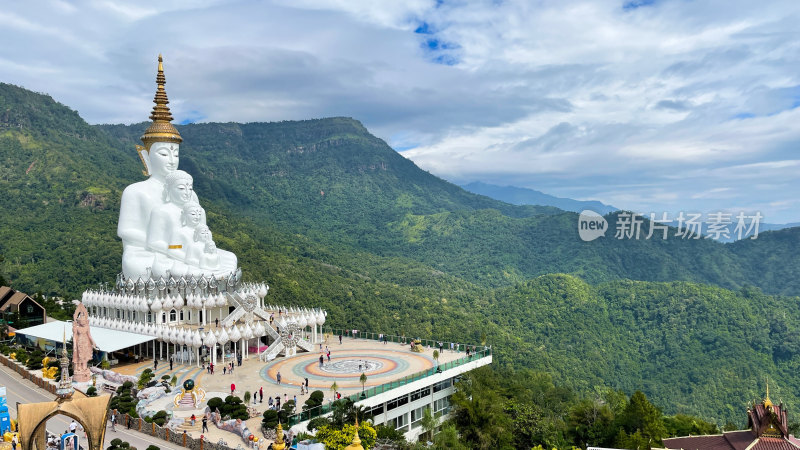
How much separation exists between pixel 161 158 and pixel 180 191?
3220 millimetres

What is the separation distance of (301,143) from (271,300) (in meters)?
124

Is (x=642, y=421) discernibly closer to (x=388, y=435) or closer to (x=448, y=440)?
(x=448, y=440)

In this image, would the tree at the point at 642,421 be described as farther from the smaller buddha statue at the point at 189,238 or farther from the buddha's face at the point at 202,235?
the buddha's face at the point at 202,235

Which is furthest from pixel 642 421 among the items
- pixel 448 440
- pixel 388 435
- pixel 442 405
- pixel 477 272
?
pixel 477 272

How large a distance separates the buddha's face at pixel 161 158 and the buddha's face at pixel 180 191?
6.46 ft

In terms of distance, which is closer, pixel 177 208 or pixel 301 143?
pixel 177 208

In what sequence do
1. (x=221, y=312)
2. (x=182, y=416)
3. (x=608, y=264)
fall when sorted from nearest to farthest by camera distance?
(x=182, y=416) → (x=221, y=312) → (x=608, y=264)

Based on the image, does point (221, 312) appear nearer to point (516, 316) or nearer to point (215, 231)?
point (215, 231)

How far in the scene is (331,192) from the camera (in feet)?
457

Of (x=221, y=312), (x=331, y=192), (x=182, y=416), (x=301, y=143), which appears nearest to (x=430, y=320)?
(x=221, y=312)

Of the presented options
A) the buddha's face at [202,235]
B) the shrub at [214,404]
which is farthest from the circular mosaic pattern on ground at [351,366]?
the buddha's face at [202,235]

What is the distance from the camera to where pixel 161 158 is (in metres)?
39.9

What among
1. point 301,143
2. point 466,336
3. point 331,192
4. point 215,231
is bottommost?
point 466,336

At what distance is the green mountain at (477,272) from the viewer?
55688mm
